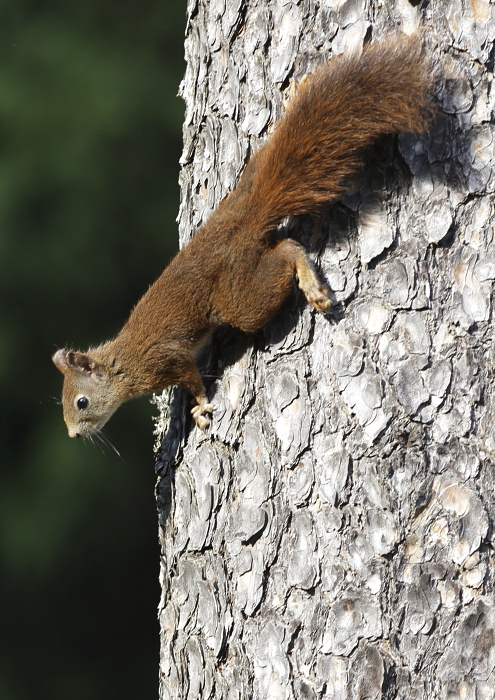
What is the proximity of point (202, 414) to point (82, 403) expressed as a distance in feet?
2.16

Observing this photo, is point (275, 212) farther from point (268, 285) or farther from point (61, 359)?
point (61, 359)

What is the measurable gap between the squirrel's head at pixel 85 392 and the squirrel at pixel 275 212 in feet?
0.57

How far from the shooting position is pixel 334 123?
1660mm

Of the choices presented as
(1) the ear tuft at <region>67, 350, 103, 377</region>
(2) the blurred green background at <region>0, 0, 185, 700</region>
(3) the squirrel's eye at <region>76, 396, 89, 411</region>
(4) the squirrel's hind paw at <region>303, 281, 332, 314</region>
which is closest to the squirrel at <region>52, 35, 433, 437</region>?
(4) the squirrel's hind paw at <region>303, 281, 332, 314</region>

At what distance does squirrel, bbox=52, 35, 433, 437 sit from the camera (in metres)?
1.59

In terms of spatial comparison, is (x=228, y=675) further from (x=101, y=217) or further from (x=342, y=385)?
(x=101, y=217)

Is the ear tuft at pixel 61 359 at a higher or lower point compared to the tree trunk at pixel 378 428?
higher

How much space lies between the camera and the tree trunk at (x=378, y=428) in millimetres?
1566

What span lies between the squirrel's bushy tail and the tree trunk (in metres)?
0.04

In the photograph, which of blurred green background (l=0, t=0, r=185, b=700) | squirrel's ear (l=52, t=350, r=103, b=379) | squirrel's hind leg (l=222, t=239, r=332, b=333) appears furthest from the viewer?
blurred green background (l=0, t=0, r=185, b=700)

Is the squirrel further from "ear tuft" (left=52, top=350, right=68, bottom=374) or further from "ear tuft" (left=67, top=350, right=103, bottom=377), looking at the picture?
"ear tuft" (left=52, top=350, right=68, bottom=374)

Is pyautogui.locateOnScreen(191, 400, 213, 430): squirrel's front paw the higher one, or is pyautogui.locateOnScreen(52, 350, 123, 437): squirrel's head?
pyautogui.locateOnScreen(52, 350, 123, 437): squirrel's head

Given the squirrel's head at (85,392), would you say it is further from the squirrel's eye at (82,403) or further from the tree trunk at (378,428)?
the tree trunk at (378,428)

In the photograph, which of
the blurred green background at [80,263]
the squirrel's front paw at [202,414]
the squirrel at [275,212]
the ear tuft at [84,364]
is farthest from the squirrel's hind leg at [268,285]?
the blurred green background at [80,263]
